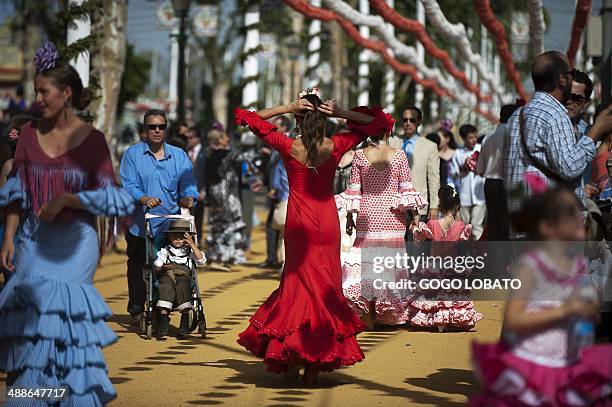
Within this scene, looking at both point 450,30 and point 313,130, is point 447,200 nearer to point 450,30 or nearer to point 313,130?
point 313,130

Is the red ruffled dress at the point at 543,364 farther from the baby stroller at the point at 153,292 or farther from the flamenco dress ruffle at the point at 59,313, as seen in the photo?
the baby stroller at the point at 153,292

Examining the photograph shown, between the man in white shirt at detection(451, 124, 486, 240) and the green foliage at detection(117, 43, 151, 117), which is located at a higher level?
the green foliage at detection(117, 43, 151, 117)

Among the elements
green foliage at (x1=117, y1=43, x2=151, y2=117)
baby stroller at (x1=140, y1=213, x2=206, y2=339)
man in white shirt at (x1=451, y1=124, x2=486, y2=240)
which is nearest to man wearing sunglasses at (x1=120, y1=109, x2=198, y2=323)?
baby stroller at (x1=140, y1=213, x2=206, y2=339)

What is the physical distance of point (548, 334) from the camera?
6426 millimetres

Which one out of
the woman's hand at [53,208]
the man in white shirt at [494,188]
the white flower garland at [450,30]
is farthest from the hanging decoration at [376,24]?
the woman's hand at [53,208]

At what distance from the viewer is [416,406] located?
897 centimetres

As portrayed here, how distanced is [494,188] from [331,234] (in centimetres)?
126

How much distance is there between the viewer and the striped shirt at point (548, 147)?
321 inches

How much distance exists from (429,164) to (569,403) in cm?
940

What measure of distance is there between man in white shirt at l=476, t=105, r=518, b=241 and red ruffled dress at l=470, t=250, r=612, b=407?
8.54ft

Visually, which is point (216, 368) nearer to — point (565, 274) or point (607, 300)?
point (607, 300)

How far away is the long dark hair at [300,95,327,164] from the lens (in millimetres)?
10013

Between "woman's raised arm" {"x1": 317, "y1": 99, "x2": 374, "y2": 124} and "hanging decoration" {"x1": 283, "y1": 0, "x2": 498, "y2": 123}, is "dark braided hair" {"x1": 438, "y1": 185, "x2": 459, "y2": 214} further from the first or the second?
"hanging decoration" {"x1": 283, "y1": 0, "x2": 498, "y2": 123}

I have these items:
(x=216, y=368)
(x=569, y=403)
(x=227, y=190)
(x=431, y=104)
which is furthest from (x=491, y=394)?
(x=431, y=104)
